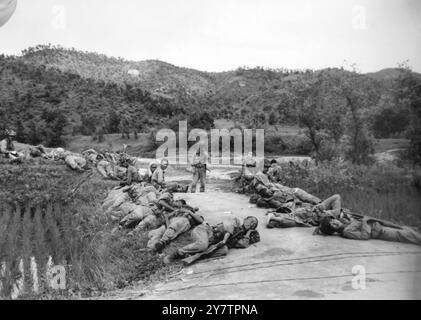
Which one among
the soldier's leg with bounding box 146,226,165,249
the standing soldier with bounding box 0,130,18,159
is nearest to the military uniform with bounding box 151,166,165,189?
the soldier's leg with bounding box 146,226,165,249

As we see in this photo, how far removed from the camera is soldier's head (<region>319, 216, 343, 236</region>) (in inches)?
233

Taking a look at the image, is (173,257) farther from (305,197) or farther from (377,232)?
(305,197)

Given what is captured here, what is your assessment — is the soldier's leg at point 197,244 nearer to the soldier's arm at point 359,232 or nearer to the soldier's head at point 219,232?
the soldier's head at point 219,232

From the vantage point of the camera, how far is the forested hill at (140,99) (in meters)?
13.0

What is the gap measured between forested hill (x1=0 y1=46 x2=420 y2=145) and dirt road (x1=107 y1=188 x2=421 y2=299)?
5.83 m

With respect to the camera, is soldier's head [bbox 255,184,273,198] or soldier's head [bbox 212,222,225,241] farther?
soldier's head [bbox 255,184,273,198]

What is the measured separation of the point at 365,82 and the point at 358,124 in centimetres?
142

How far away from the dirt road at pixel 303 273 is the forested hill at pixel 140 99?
5.83m

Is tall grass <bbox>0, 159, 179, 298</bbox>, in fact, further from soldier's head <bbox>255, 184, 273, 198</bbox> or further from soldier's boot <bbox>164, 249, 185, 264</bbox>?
soldier's head <bbox>255, 184, 273, 198</bbox>

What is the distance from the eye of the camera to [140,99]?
33.4 m

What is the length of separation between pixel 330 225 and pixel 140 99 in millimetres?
28932

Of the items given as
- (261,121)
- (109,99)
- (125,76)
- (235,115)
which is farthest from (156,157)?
(125,76)
